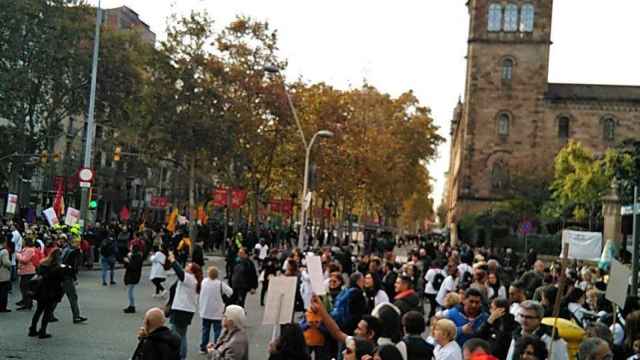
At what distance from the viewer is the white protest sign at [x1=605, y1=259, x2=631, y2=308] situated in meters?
9.40

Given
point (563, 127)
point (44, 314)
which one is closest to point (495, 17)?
point (563, 127)

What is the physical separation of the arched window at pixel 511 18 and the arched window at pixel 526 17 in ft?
1.63

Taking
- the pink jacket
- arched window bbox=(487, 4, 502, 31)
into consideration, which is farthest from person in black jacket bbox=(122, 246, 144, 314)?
arched window bbox=(487, 4, 502, 31)

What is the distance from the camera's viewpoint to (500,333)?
8.47m

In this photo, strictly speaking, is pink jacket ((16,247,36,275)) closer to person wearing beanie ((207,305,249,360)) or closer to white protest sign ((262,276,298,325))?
white protest sign ((262,276,298,325))

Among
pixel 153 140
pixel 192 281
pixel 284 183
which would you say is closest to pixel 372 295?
pixel 192 281

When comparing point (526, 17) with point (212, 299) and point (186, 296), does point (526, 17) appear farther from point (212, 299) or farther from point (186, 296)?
point (186, 296)

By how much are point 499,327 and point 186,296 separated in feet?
17.8

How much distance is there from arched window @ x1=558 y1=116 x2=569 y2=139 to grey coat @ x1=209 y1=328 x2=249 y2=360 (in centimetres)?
6529

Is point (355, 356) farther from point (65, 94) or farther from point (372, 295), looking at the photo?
point (65, 94)

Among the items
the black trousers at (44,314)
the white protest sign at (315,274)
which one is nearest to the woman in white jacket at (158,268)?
the black trousers at (44,314)

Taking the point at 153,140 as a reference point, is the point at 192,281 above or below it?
below

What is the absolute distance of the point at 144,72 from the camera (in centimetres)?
4628

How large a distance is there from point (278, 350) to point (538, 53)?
66.1 metres
